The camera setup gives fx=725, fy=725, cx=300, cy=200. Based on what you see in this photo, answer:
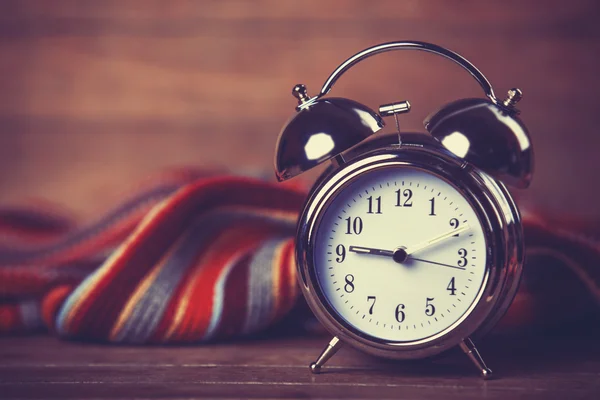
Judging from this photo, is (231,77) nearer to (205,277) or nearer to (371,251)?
Result: (205,277)

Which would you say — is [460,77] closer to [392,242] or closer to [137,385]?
[392,242]

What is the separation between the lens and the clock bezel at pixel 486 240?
0.80 metres

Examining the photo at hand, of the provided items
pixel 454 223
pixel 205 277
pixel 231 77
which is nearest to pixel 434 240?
pixel 454 223

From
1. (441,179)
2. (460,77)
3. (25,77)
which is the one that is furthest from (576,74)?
(25,77)

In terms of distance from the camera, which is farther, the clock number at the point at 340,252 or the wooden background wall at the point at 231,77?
the wooden background wall at the point at 231,77

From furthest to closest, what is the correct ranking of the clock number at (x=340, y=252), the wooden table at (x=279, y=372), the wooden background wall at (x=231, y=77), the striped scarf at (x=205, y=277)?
the wooden background wall at (x=231, y=77) → the striped scarf at (x=205, y=277) → the clock number at (x=340, y=252) → the wooden table at (x=279, y=372)

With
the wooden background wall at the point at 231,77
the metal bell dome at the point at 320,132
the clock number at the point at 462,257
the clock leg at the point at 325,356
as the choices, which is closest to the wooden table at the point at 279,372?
the clock leg at the point at 325,356

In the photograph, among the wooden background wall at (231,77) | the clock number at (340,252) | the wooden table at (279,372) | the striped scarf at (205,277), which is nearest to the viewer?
the wooden table at (279,372)

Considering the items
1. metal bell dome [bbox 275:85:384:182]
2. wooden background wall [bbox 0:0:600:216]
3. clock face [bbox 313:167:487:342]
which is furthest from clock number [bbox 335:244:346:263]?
wooden background wall [bbox 0:0:600:216]

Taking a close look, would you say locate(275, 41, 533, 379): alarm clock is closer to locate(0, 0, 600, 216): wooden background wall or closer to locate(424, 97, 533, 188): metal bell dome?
locate(424, 97, 533, 188): metal bell dome

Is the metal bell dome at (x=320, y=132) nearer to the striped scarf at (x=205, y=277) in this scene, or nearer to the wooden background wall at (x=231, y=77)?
the striped scarf at (x=205, y=277)

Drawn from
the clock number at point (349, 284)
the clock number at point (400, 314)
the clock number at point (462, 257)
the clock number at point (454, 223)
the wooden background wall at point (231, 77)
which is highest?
the wooden background wall at point (231, 77)

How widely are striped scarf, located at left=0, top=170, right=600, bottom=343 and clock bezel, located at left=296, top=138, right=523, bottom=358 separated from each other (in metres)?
0.18

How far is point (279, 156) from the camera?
2.73 feet
